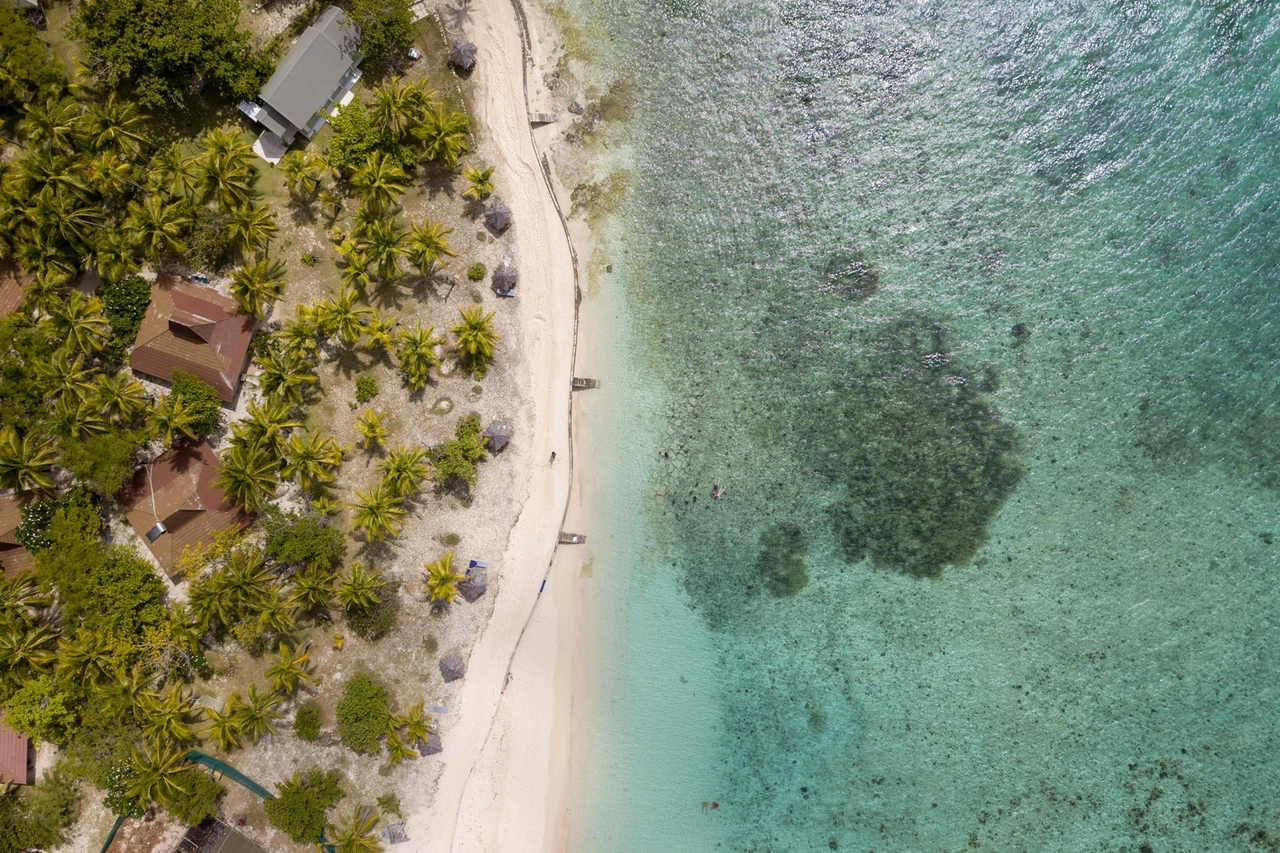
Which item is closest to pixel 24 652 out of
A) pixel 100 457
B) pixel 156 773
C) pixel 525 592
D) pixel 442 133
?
pixel 156 773

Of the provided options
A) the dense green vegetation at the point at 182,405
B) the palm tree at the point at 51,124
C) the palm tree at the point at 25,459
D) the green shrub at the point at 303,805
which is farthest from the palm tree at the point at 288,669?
the palm tree at the point at 51,124

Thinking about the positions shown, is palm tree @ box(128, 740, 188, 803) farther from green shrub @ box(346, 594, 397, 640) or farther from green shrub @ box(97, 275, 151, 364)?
green shrub @ box(97, 275, 151, 364)

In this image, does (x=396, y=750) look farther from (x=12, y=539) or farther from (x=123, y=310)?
(x=123, y=310)

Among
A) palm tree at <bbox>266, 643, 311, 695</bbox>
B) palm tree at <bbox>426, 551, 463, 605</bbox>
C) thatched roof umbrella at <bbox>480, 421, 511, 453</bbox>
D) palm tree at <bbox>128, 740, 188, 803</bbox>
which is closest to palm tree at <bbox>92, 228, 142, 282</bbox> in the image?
thatched roof umbrella at <bbox>480, 421, 511, 453</bbox>

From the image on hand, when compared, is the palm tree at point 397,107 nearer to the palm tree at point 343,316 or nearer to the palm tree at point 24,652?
the palm tree at point 343,316

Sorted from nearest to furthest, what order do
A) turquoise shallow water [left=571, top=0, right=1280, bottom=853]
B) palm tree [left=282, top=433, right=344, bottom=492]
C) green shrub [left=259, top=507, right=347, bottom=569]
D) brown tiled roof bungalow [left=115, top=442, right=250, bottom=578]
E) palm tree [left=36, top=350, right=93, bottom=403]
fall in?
palm tree [left=36, top=350, right=93, bottom=403] → green shrub [left=259, top=507, right=347, bottom=569] → palm tree [left=282, top=433, right=344, bottom=492] → brown tiled roof bungalow [left=115, top=442, right=250, bottom=578] → turquoise shallow water [left=571, top=0, right=1280, bottom=853]

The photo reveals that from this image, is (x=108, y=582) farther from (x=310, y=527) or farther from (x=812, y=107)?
(x=812, y=107)
